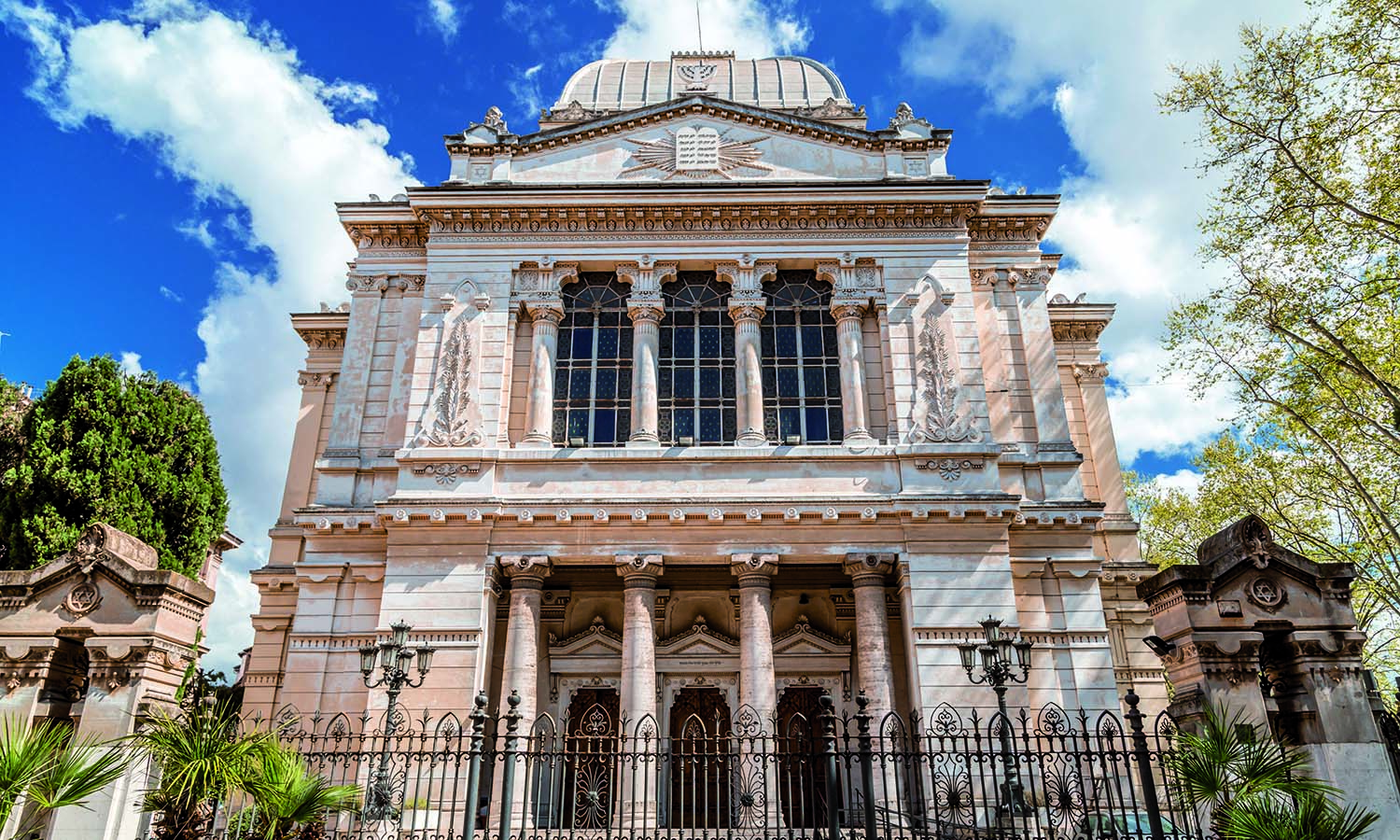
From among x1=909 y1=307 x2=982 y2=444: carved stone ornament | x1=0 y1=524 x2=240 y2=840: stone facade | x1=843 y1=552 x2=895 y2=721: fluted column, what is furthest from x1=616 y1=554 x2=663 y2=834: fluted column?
x1=0 y1=524 x2=240 y2=840: stone facade

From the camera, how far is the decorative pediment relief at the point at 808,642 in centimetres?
2114

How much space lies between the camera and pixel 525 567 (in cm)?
1953

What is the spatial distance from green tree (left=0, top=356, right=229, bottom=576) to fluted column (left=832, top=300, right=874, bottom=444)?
53.8 feet

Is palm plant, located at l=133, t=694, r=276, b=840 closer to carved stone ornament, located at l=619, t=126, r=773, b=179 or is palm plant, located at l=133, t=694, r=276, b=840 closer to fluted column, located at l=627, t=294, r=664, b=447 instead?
fluted column, located at l=627, t=294, r=664, b=447

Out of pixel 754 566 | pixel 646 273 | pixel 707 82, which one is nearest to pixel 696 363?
pixel 646 273

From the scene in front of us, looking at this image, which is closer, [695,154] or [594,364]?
[594,364]

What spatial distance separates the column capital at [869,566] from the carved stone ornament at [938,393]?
111 inches

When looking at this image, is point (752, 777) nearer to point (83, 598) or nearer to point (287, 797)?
point (287, 797)

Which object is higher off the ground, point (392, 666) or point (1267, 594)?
point (1267, 594)

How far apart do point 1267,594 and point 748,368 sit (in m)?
12.8

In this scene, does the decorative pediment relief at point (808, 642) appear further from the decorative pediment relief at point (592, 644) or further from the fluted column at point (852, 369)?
the fluted column at point (852, 369)

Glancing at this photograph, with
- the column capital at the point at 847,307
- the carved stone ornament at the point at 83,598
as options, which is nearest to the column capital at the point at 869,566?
the column capital at the point at 847,307

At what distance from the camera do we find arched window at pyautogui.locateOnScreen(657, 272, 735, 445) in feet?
70.8

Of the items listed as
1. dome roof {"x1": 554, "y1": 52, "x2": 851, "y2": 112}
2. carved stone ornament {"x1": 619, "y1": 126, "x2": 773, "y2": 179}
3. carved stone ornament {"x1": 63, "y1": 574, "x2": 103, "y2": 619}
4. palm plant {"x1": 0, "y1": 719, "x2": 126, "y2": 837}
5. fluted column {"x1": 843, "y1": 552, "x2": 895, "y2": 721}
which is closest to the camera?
palm plant {"x1": 0, "y1": 719, "x2": 126, "y2": 837}
